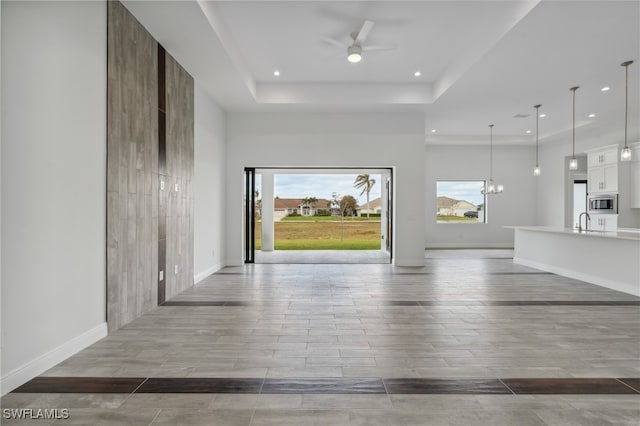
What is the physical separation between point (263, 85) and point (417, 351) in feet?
18.7

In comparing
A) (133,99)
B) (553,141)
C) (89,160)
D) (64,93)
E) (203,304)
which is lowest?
(203,304)

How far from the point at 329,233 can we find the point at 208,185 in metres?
9.01

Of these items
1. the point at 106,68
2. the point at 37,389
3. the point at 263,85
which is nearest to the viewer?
the point at 37,389

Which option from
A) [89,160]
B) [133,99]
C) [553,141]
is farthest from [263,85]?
[553,141]

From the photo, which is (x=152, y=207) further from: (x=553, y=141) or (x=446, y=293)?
(x=553, y=141)

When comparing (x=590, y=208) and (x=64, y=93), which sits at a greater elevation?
(x=64, y=93)

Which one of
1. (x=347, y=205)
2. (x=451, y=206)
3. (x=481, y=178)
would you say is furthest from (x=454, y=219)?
(x=347, y=205)

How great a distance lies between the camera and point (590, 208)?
895 cm

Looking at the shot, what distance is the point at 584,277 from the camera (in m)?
5.73

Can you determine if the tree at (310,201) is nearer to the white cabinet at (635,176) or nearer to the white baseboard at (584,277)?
the white baseboard at (584,277)

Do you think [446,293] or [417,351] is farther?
[446,293]

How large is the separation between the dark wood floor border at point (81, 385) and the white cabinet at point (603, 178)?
34.5 feet

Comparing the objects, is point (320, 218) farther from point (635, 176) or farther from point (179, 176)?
point (635, 176)

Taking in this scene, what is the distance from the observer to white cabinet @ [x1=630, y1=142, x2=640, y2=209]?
772cm
